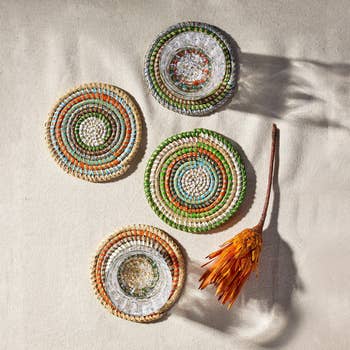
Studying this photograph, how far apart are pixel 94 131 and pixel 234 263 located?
0.43 meters

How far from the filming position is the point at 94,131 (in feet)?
4.30

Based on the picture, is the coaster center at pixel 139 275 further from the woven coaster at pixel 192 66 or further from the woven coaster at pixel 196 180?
the woven coaster at pixel 192 66

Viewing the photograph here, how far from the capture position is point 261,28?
127 centimetres

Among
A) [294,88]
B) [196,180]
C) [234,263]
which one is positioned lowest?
[234,263]

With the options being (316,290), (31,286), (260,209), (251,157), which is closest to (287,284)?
(316,290)

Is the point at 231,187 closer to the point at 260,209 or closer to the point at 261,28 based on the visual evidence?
the point at 260,209

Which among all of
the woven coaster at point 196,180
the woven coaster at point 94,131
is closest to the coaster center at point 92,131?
the woven coaster at point 94,131

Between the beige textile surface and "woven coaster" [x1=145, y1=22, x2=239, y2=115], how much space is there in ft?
0.11

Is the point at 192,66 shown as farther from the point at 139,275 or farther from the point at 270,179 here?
the point at 139,275

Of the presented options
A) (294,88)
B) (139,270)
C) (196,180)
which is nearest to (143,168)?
(196,180)

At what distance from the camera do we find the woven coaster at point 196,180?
4.23ft

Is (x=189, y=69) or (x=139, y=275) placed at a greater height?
(x=189, y=69)

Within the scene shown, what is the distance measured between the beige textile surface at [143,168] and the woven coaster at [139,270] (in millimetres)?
32

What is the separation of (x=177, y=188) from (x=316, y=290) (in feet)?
1.28
